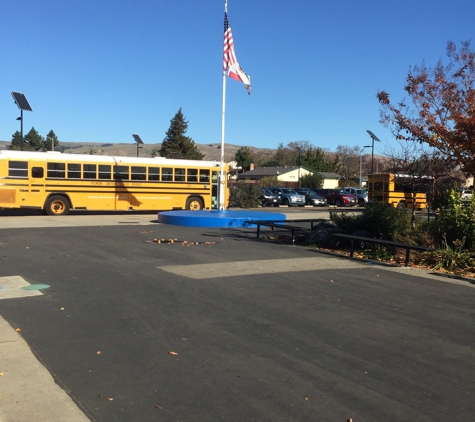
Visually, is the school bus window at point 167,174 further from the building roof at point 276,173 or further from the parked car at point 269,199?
the building roof at point 276,173

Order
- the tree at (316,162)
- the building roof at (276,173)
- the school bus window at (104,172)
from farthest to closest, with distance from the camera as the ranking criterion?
the tree at (316,162), the building roof at (276,173), the school bus window at (104,172)

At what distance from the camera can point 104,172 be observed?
26.0 meters

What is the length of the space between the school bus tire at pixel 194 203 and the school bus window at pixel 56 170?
21.9 ft

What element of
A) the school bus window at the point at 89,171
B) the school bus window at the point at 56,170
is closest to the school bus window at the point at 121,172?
the school bus window at the point at 89,171

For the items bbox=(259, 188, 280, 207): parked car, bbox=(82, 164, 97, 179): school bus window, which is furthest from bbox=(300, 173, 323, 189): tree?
bbox=(82, 164, 97, 179): school bus window

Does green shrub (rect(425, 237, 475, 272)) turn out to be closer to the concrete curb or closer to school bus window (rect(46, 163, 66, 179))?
the concrete curb

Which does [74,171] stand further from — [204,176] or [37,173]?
[204,176]

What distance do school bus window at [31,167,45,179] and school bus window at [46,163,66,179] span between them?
27 centimetres

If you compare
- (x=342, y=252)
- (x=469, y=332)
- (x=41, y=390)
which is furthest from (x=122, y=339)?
(x=342, y=252)

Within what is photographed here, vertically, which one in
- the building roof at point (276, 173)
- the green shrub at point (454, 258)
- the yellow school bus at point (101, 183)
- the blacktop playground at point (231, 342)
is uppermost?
the building roof at point (276, 173)

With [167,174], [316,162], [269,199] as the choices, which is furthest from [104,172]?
[316,162]

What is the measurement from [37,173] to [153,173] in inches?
229

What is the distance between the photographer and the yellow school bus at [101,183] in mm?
23945

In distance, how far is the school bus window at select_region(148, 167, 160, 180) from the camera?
1082 inches
